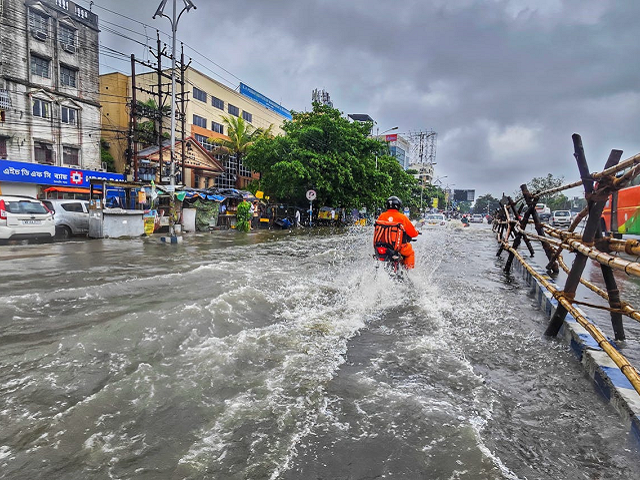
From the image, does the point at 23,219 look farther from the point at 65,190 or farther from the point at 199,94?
the point at 199,94

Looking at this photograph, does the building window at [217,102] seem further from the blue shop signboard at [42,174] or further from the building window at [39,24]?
the blue shop signboard at [42,174]

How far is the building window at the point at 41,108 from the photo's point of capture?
880 inches

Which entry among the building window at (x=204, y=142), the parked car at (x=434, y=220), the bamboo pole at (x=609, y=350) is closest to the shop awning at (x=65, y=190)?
the building window at (x=204, y=142)

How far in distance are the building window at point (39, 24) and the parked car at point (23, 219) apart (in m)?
16.6

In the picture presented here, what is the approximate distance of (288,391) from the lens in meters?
2.98

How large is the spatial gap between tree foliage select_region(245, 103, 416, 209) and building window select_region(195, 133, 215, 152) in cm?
796

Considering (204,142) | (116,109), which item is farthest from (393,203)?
(204,142)

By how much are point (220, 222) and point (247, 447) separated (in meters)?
22.3

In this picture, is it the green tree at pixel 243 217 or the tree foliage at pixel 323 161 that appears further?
the tree foliage at pixel 323 161

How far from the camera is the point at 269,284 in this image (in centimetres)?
699

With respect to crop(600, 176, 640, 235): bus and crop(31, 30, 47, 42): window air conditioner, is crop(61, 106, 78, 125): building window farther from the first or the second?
crop(600, 176, 640, 235): bus

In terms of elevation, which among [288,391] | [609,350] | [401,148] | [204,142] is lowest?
[288,391]

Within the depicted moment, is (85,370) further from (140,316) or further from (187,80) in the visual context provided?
(187,80)

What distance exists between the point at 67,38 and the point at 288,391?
30030mm
